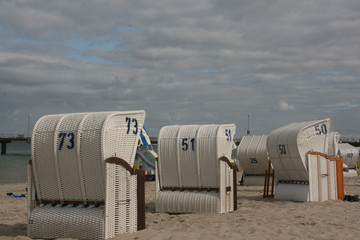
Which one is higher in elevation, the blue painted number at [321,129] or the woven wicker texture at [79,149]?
the blue painted number at [321,129]

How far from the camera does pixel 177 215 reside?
1363 cm

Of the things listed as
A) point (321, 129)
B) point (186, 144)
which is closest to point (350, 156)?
point (321, 129)

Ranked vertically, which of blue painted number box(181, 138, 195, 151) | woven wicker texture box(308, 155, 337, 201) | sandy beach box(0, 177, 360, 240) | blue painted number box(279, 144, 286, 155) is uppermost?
blue painted number box(181, 138, 195, 151)

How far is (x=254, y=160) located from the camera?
24.7 meters

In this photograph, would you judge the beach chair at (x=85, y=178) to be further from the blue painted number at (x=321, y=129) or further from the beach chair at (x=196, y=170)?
the blue painted number at (x=321, y=129)

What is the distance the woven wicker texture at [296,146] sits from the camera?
1609cm

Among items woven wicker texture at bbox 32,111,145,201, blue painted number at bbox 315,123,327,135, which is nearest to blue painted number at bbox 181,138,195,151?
woven wicker texture at bbox 32,111,145,201

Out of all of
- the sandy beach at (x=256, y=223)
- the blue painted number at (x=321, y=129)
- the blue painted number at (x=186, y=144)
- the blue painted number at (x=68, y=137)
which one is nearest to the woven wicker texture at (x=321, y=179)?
the sandy beach at (x=256, y=223)

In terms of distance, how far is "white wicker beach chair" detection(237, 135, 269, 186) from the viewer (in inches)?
963

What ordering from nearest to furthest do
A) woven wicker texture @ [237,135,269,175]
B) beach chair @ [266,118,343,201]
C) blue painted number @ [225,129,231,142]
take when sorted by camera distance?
blue painted number @ [225,129,231,142], beach chair @ [266,118,343,201], woven wicker texture @ [237,135,269,175]

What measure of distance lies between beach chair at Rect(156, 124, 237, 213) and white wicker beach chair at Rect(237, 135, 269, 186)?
33.9ft

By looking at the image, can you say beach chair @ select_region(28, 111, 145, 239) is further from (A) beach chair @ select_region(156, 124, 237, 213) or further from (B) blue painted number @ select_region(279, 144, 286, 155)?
(B) blue painted number @ select_region(279, 144, 286, 155)

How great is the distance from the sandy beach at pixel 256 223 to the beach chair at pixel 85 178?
21.7 inches

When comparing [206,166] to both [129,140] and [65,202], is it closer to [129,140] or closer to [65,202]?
[129,140]
